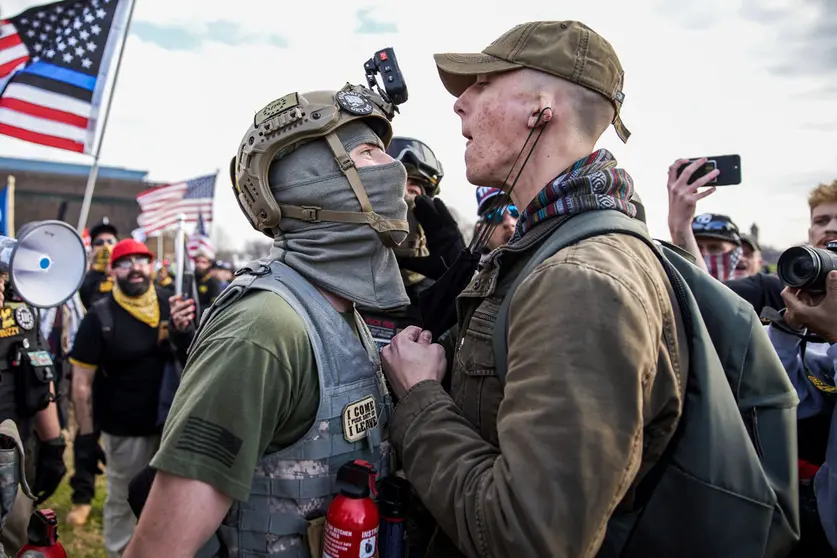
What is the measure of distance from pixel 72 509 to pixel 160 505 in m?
6.31

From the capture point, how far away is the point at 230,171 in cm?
255

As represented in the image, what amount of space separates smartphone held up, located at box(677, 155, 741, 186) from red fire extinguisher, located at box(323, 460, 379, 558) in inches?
102

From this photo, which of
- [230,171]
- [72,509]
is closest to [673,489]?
[230,171]

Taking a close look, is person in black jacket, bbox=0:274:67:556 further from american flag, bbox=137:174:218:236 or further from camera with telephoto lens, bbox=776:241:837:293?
american flag, bbox=137:174:218:236

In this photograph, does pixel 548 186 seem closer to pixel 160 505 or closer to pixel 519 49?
pixel 519 49

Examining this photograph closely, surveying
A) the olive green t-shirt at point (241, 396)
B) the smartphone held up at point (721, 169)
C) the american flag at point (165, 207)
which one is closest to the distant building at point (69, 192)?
the american flag at point (165, 207)

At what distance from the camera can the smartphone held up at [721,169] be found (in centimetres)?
341

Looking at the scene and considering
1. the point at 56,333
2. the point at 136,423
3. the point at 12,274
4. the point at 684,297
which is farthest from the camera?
the point at 56,333

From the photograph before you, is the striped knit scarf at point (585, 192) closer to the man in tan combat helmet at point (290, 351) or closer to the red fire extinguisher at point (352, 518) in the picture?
the man in tan combat helmet at point (290, 351)

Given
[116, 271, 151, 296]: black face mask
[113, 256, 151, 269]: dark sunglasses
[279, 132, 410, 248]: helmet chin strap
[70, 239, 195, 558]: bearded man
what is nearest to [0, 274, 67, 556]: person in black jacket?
[70, 239, 195, 558]: bearded man

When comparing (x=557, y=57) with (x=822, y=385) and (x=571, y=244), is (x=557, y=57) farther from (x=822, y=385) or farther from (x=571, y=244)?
(x=822, y=385)

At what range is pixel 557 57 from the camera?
198 cm

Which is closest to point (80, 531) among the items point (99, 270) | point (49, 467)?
point (49, 467)

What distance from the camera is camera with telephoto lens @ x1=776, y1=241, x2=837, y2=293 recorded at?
2.46 m
